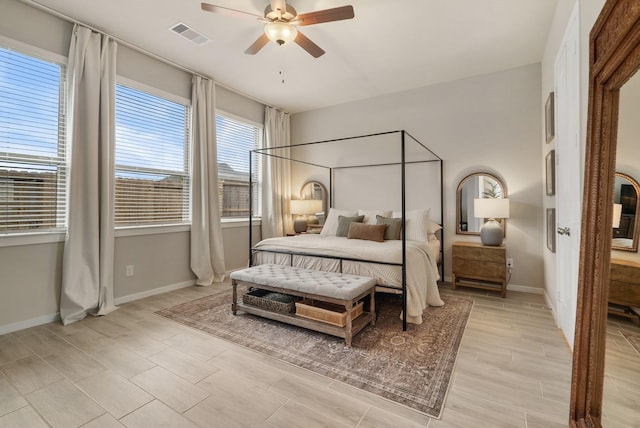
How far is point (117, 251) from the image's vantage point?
3.26 m

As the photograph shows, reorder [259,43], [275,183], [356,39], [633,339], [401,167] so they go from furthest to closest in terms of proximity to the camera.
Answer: [275,183] → [356,39] → [401,167] → [259,43] → [633,339]

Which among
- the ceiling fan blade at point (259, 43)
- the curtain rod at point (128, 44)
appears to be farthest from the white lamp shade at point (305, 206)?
the ceiling fan blade at point (259, 43)

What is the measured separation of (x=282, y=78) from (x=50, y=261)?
337 centimetres

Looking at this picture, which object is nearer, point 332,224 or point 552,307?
point 552,307

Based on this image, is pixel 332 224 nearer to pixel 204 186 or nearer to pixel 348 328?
pixel 204 186

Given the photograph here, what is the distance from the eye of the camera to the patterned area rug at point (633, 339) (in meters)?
0.94

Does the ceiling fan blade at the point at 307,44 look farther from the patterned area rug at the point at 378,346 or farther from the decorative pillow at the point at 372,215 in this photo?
the patterned area rug at the point at 378,346

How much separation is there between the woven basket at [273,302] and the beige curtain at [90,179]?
1499 mm

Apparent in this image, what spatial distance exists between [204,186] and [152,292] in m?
1.47

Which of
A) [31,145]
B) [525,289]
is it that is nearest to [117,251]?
[31,145]

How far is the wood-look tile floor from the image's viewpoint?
1502mm

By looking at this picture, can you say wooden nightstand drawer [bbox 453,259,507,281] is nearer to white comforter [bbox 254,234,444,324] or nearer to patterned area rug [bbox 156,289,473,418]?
patterned area rug [bbox 156,289,473,418]

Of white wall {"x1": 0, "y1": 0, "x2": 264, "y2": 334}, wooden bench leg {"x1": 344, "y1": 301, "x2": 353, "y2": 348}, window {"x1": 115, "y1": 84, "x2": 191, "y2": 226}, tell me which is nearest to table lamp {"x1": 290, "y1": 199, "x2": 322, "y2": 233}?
white wall {"x1": 0, "y1": 0, "x2": 264, "y2": 334}

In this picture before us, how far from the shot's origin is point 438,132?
4.28 metres
